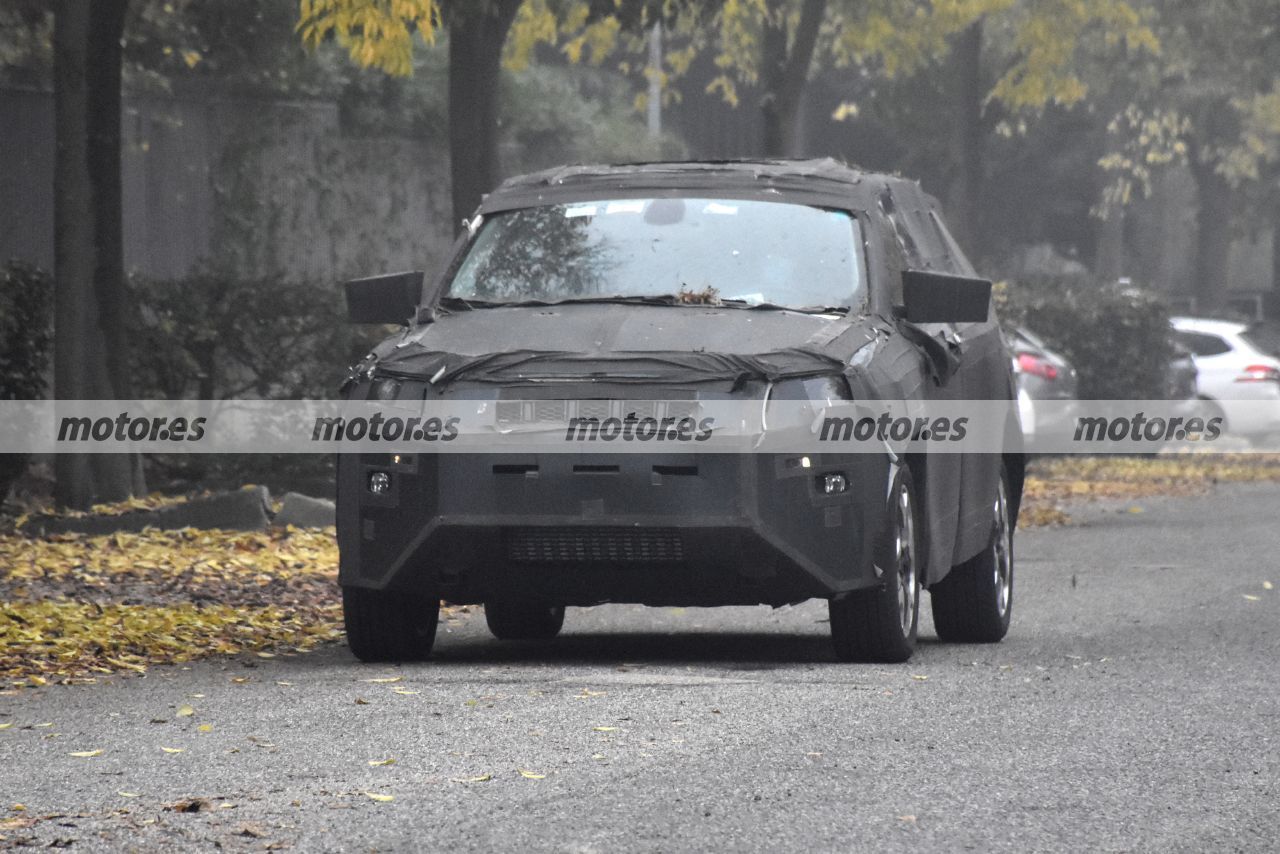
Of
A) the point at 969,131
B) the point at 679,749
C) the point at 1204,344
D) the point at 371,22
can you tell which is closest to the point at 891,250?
the point at 679,749

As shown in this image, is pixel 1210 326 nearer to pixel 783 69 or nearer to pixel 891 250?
pixel 783 69

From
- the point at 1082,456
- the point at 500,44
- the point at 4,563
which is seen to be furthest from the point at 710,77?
the point at 4,563

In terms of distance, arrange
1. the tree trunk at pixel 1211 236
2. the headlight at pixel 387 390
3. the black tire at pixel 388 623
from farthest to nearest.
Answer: the tree trunk at pixel 1211 236 → the black tire at pixel 388 623 → the headlight at pixel 387 390

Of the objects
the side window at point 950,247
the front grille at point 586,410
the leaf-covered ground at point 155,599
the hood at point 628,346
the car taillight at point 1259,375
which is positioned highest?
the side window at point 950,247

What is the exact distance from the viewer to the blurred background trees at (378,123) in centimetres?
1675

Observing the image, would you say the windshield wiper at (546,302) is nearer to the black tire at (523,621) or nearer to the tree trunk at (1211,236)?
the black tire at (523,621)

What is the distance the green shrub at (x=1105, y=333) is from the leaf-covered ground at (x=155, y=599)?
12.8 m

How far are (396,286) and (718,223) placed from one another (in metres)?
1.28

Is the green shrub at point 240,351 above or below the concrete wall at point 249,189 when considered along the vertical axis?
below

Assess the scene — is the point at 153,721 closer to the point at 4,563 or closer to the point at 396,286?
the point at 396,286

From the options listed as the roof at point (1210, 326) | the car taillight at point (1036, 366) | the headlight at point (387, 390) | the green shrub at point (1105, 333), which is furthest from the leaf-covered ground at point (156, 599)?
the roof at point (1210, 326)

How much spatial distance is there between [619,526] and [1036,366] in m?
17.0

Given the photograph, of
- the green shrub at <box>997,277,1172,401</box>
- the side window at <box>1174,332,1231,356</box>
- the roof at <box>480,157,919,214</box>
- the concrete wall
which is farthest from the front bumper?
the side window at <box>1174,332,1231,356</box>

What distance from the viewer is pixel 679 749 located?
720 centimetres
